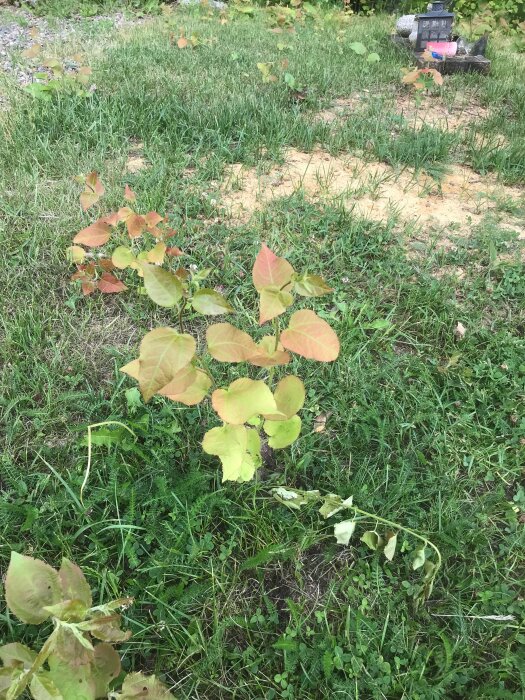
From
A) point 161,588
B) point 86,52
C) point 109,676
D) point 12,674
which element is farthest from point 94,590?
point 86,52

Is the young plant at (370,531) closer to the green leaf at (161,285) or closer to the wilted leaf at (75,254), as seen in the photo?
the green leaf at (161,285)

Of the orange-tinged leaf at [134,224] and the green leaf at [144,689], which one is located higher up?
the orange-tinged leaf at [134,224]

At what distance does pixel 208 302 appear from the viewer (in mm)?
1082

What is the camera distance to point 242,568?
137cm

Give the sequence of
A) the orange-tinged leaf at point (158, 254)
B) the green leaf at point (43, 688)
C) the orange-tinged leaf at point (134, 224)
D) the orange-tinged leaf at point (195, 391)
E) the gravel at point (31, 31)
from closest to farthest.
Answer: the green leaf at point (43, 688), the orange-tinged leaf at point (195, 391), the orange-tinged leaf at point (158, 254), the orange-tinged leaf at point (134, 224), the gravel at point (31, 31)

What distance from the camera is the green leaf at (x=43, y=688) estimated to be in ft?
2.66

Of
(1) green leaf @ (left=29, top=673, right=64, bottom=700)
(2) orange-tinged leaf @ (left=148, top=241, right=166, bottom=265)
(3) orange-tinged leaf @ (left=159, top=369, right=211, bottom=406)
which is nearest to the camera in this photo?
(1) green leaf @ (left=29, top=673, right=64, bottom=700)

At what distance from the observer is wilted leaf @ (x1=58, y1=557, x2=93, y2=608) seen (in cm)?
96

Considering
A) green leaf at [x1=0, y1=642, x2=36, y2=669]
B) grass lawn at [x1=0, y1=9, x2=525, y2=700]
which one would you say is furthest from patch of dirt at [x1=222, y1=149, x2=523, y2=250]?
green leaf at [x1=0, y1=642, x2=36, y2=669]

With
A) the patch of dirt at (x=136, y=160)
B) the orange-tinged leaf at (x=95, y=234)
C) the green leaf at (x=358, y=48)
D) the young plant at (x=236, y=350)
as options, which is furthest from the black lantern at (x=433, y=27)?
the young plant at (x=236, y=350)

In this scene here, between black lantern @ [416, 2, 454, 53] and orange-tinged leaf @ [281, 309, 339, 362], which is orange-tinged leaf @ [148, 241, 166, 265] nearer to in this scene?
orange-tinged leaf @ [281, 309, 339, 362]

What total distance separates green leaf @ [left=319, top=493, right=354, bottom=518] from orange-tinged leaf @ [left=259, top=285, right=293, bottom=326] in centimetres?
61

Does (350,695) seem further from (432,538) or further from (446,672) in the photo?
(432,538)

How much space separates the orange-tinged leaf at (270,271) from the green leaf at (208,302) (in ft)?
0.27
